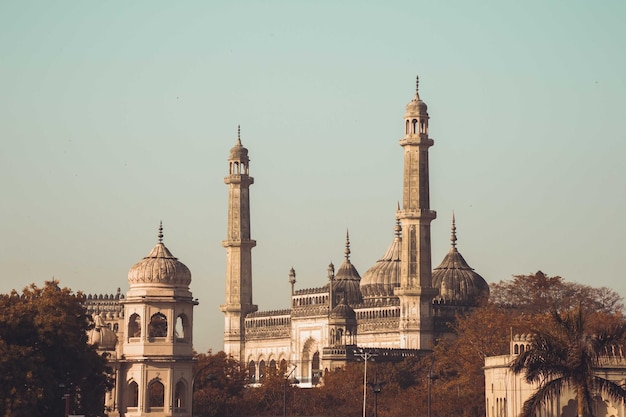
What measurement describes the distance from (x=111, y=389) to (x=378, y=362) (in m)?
34.9

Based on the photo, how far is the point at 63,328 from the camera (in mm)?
57625

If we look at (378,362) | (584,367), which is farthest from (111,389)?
(378,362)

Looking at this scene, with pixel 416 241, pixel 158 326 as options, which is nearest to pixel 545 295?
pixel 416 241

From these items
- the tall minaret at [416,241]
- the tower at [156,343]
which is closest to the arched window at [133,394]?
the tower at [156,343]

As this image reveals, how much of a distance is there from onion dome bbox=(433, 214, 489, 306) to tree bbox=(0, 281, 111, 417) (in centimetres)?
4984

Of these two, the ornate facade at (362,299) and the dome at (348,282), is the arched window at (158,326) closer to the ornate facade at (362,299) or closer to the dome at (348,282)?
the ornate facade at (362,299)

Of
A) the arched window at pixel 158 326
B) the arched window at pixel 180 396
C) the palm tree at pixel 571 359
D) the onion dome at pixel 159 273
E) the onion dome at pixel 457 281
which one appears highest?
the onion dome at pixel 457 281

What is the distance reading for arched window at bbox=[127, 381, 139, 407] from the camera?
6075 cm

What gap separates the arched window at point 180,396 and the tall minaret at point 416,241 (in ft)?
132

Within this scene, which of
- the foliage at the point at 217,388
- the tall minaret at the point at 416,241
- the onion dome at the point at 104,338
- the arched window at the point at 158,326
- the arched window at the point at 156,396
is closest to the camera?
the onion dome at the point at 104,338

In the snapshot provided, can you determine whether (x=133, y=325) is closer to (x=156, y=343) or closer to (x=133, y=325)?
(x=133, y=325)

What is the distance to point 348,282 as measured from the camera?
117188 mm

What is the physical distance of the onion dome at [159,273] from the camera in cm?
6056

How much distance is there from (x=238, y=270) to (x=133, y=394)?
5841 cm
